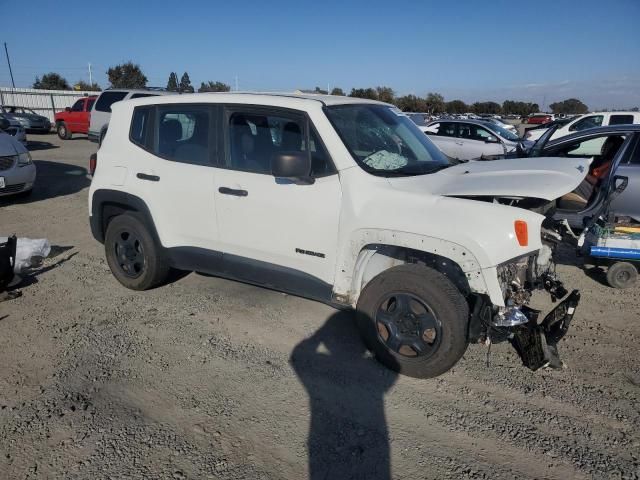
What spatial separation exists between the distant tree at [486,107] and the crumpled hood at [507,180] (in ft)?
219

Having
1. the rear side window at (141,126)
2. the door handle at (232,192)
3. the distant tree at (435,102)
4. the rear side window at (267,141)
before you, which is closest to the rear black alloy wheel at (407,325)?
the rear side window at (267,141)

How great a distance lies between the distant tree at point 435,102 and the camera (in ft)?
194

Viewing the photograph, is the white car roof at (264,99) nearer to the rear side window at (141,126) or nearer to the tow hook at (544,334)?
the rear side window at (141,126)

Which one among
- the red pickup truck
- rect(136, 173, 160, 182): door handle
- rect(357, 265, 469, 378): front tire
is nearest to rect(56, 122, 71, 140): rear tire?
the red pickup truck

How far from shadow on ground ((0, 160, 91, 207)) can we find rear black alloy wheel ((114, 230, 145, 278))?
214 inches

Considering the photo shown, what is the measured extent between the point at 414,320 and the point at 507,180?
115 centimetres

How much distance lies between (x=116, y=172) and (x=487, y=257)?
11.7 feet

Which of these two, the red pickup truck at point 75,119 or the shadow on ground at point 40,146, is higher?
the red pickup truck at point 75,119

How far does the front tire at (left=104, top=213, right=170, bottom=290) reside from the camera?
4.52 metres

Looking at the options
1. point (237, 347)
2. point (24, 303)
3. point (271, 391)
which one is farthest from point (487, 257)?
point (24, 303)

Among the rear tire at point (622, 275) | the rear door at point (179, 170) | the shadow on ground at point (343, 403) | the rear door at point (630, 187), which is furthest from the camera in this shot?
the rear door at point (630, 187)

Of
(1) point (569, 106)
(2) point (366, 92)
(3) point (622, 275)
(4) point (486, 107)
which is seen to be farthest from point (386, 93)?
(3) point (622, 275)

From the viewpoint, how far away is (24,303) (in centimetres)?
459

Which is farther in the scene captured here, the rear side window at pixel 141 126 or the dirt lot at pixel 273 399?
the rear side window at pixel 141 126
